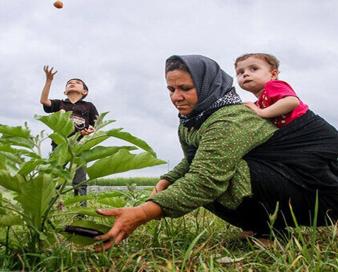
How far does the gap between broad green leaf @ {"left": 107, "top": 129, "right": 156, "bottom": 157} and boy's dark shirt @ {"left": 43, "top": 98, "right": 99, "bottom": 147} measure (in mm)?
3979

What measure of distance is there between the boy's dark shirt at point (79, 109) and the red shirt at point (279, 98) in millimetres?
3361

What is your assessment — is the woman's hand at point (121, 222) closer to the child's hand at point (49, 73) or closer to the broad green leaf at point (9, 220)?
the broad green leaf at point (9, 220)

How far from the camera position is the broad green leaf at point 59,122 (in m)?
1.97

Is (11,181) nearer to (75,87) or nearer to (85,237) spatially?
(85,237)

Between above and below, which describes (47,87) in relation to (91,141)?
above

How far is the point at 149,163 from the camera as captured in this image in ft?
6.86

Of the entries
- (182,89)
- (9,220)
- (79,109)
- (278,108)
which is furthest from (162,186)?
(79,109)

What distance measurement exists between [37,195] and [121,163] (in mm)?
316

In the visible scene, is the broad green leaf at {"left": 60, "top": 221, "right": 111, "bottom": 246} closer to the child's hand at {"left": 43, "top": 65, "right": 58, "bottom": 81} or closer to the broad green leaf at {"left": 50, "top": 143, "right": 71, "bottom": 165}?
the broad green leaf at {"left": 50, "top": 143, "right": 71, "bottom": 165}

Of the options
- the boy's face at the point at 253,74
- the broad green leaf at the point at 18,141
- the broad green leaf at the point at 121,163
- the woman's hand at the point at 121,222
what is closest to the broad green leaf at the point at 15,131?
the broad green leaf at the point at 18,141

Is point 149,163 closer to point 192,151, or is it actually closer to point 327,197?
point 192,151

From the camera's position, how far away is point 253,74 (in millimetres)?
3025

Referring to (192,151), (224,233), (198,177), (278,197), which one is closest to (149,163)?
(198,177)

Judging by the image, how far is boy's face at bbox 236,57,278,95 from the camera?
9.91 feet
